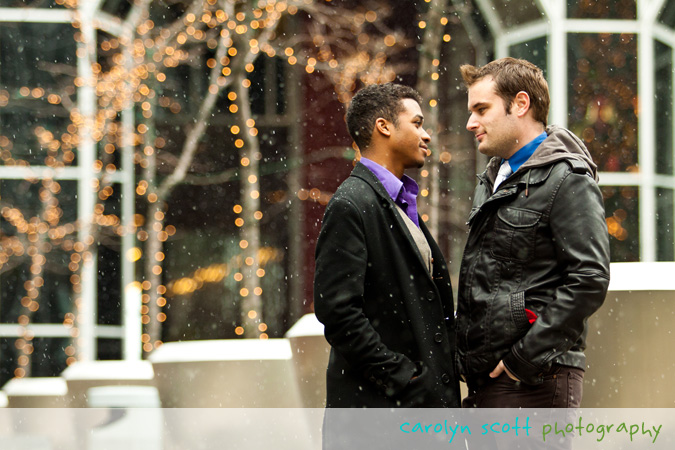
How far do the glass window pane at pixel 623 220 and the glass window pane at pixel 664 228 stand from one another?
11.9 inches

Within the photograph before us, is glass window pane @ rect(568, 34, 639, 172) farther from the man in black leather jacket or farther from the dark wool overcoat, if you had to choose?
the dark wool overcoat

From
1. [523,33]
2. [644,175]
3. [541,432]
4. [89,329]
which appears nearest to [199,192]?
[89,329]

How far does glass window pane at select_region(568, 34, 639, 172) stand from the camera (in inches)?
344

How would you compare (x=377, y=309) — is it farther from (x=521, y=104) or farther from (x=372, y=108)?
(x=521, y=104)

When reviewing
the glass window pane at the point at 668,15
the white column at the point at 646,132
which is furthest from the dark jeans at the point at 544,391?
the glass window pane at the point at 668,15

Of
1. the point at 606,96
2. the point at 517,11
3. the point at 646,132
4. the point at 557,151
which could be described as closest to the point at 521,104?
the point at 557,151

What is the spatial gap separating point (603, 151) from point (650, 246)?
1.14 metres

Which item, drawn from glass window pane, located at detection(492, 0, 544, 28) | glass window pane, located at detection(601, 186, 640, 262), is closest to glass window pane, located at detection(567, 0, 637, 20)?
glass window pane, located at detection(492, 0, 544, 28)

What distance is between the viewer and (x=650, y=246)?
852cm

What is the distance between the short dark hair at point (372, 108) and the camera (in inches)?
109

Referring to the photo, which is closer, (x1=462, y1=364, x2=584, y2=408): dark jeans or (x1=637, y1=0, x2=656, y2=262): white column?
(x1=462, y1=364, x2=584, y2=408): dark jeans

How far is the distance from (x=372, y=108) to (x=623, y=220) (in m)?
6.54

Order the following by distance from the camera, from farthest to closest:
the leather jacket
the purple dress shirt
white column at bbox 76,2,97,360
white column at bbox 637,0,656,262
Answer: white column at bbox 76,2,97,360 < white column at bbox 637,0,656,262 < the purple dress shirt < the leather jacket

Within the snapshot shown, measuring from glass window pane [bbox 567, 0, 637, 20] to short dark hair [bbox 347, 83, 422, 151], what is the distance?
660 centimetres
